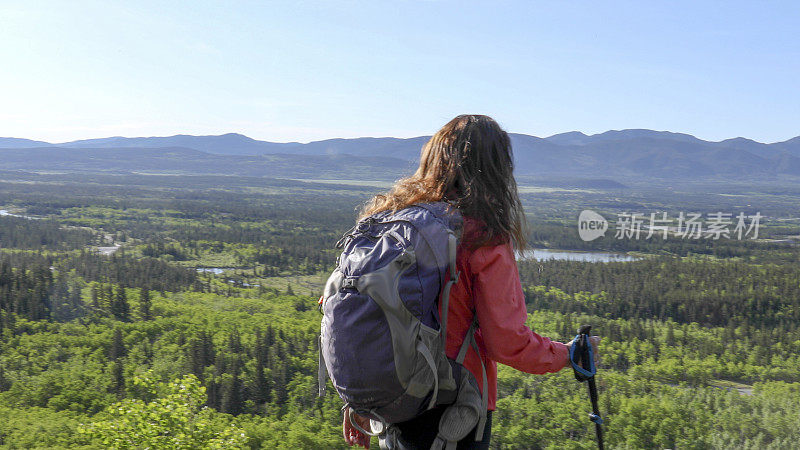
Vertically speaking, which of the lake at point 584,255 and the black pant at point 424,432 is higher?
the black pant at point 424,432

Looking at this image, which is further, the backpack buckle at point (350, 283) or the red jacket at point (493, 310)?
the red jacket at point (493, 310)

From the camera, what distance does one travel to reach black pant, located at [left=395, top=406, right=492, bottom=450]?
288cm

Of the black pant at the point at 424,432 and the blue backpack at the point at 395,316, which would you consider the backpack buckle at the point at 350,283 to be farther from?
the black pant at the point at 424,432

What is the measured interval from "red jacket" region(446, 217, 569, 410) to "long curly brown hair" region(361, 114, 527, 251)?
117 mm

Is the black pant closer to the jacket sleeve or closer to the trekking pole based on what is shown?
the jacket sleeve

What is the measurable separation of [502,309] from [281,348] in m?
39.6

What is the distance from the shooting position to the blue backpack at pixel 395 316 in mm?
2537

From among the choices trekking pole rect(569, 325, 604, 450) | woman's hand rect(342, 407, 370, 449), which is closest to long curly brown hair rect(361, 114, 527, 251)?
trekking pole rect(569, 325, 604, 450)

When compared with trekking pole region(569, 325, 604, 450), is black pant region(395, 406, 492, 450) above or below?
below

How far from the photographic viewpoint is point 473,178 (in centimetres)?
289

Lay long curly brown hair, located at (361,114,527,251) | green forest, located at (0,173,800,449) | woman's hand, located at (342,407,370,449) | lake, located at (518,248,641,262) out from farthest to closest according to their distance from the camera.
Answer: lake, located at (518,248,641,262)
green forest, located at (0,173,800,449)
woman's hand, located at (342,407,370,449)
long curly brown hair, located at (361,114,527,251)

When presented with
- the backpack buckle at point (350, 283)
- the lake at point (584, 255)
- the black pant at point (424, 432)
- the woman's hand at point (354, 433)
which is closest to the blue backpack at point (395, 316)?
the backpack buckle at point (350, 283)

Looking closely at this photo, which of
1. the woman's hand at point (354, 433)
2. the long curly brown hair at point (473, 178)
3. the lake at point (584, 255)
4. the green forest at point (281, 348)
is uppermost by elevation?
the long curly brown hair at point (473, 178)

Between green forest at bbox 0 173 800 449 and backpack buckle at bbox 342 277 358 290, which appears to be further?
green forest at bbox 0 173 800 449
